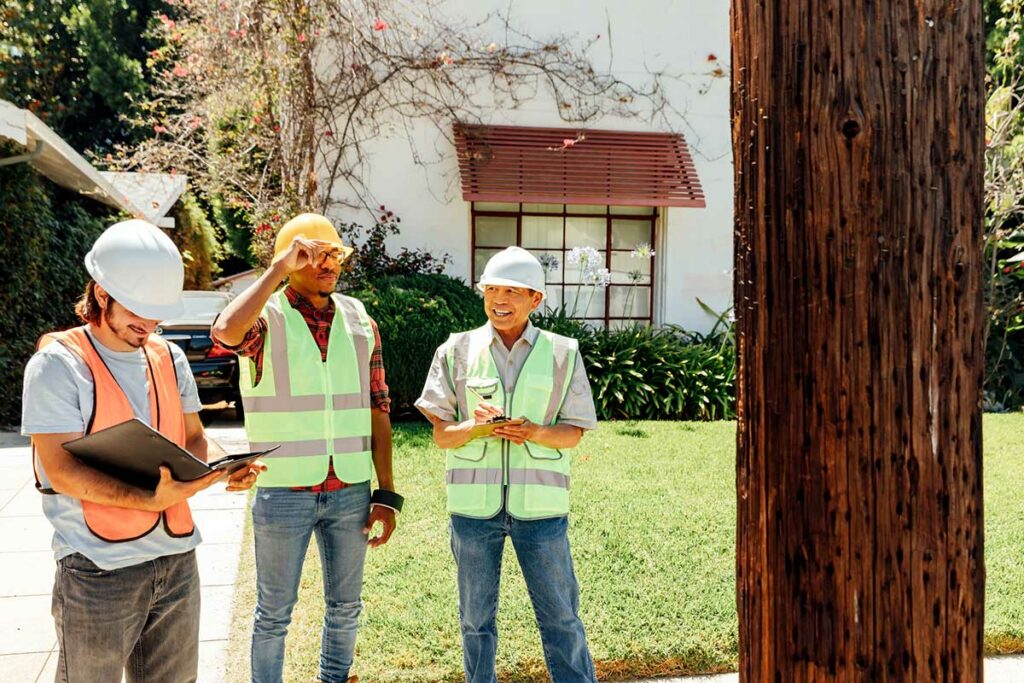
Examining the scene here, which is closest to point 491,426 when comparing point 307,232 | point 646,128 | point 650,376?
point 307,232

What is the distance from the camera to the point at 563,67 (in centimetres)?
1192

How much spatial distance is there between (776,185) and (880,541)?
2.24ft

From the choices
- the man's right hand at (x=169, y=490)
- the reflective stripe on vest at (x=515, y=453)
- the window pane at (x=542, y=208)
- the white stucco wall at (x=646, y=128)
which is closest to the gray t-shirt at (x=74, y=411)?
the man's right hand at (x=169, y=490)

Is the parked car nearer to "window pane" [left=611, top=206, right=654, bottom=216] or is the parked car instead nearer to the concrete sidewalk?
the concrete sidewalk

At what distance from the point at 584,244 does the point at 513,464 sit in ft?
30.6

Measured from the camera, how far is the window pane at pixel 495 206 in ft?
39.2

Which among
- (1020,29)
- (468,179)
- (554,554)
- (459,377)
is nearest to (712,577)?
(554,554)

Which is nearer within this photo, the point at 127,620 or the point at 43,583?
the point at 127,620

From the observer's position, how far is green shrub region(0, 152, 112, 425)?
10164mm

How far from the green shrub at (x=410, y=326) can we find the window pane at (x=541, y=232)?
2.40m

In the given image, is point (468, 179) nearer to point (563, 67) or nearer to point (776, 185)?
point (563, 67)

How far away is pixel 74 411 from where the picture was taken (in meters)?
2.36

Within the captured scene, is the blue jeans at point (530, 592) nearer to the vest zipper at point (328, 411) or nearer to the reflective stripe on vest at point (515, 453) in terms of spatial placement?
the reflective stripe on vest at point (515, 453)

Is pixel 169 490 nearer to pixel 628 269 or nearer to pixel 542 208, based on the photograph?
pixel 542 208
